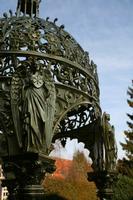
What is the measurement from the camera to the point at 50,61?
30.2ft

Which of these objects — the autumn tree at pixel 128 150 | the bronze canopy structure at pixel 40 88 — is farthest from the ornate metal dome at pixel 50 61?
the autumn tree at pixel 128 150

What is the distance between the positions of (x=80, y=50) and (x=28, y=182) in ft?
13.2

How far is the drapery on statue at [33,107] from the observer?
781 cm

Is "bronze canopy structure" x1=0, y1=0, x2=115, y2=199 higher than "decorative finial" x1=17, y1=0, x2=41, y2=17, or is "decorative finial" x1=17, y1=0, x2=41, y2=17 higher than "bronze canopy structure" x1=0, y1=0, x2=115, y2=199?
"decorative finial" x1=17, y1=0, x2=41, y2=17

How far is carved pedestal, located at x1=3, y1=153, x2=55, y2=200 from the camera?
751 centimetres

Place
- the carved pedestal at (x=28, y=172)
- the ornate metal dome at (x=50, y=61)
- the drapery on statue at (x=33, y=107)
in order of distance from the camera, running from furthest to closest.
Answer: the ornate metal dome at (x=50, y=61), the drapery on statue at (x=33, y=107), the carved pedestal at (x=28, y=172)

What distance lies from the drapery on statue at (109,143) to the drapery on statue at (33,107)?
2019 millimetres

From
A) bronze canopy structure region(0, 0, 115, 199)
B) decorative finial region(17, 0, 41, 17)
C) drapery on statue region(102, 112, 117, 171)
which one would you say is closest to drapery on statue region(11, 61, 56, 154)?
bronze canopy structure region(0, 0, 115, 199)

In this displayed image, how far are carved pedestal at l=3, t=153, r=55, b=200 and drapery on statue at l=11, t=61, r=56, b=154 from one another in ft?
0.80

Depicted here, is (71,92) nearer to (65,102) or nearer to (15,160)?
(65,102)

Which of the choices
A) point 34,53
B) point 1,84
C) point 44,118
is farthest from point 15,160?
point 34,53

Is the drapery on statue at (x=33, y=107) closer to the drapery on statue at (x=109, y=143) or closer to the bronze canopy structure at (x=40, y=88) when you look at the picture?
the bronze canopy structure at (x=40, y=88)

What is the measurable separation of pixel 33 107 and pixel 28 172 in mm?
1282

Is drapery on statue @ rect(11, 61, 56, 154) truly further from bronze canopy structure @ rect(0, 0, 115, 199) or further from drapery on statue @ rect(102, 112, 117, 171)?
drapery on statue @ rect(102, 112, 117, 171)
